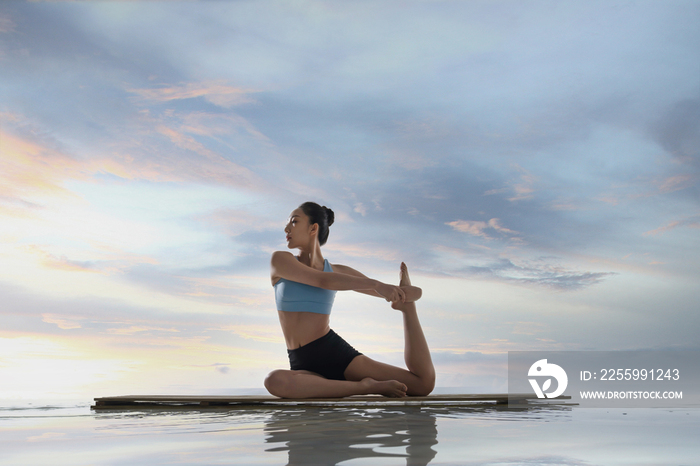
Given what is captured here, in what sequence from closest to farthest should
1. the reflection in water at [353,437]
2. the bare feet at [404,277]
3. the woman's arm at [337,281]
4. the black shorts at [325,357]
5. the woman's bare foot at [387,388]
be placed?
the reflection in water at [353,437] → the woman's bare foot at [387,388] → the woman's arm at [337,281] → the black shorts at [325,357] → the bare feet at [404,277]

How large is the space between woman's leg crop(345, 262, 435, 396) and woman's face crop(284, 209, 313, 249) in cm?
97

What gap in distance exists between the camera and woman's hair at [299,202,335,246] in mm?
4164

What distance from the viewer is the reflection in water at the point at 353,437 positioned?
1374 millimetres

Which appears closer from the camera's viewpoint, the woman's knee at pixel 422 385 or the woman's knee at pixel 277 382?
the woman's knee at pixel 277 382

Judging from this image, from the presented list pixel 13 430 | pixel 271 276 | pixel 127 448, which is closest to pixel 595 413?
pixel 271 276

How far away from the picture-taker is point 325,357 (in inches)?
148

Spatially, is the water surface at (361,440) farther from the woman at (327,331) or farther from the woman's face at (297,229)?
the woman's face at (297,229)

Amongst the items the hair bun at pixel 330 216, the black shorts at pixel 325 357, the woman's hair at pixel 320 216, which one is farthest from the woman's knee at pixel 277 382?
the hair bun at pixel 330 216

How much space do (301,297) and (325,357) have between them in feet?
1.69

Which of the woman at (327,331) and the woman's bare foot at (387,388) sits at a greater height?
the woman at (327,331)

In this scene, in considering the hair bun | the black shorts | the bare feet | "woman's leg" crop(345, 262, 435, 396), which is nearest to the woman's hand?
"woman's leg" crop(345, 262, 435, 396)

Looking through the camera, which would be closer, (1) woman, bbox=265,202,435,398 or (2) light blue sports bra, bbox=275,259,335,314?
(1) woman, bbox=265,202,435,398

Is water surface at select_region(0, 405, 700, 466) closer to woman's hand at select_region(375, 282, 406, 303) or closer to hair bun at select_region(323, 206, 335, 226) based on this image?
woman's hand at select_region(375, 282, 406, 303)

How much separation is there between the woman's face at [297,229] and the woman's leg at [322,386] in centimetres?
110
